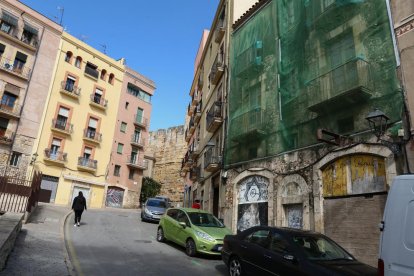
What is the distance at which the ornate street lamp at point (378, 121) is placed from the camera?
29.2 feet

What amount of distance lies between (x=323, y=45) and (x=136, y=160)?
30129 mm

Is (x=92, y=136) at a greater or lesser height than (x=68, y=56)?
lesser

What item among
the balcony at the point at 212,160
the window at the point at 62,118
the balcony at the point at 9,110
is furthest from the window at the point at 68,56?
the balcony at the point at 212,160

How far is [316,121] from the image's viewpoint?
12273 millimetres

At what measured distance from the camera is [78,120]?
110 ft

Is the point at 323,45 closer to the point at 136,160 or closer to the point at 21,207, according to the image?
the point at 21,207

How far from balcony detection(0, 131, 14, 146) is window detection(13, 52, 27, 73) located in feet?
19.4

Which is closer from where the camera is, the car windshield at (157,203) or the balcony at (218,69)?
the balcony at (218,69)

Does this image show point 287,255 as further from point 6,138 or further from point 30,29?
point 30,29

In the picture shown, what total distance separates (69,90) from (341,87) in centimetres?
2907

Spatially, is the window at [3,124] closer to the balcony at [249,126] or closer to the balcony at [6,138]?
the balcony at [6,138]

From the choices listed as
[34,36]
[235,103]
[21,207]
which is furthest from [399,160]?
[34,36]

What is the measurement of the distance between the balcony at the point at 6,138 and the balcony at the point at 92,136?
721cm

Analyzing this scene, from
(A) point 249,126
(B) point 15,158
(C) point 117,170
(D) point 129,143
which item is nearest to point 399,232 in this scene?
(A) point 249,126
